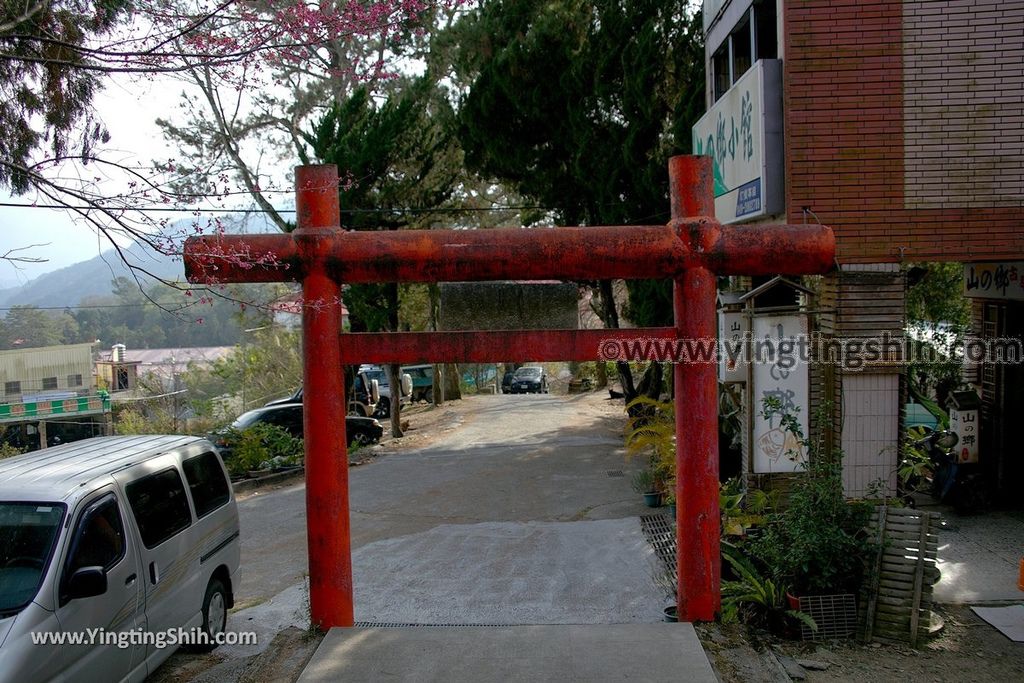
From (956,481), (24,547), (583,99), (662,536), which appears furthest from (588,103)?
(24,547)

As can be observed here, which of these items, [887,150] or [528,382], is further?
[528,382]

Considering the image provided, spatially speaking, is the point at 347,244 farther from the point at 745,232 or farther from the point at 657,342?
the point at 745,232

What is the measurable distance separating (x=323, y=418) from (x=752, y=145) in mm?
6286

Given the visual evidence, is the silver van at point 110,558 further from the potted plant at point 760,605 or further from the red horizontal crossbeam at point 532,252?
the potted plant at point 760,605

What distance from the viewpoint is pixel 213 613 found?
23.2 ft

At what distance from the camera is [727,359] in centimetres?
972

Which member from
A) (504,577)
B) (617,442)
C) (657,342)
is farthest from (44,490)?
(617,442)

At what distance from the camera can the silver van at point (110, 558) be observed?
15.5 ft

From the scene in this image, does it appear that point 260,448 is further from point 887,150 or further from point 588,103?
point 887,150

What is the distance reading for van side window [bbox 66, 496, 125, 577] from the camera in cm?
516

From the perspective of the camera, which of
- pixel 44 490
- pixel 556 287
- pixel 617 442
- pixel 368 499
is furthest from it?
pixel 617 442

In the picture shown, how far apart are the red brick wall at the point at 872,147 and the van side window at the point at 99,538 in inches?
286

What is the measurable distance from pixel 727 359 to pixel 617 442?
9246mm

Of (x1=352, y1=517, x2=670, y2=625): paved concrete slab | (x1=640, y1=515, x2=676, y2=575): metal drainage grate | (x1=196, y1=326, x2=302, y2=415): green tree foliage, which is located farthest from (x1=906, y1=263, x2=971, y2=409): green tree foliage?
(x1=196, y1=326, x2=302, y2=415): green tree foliage
